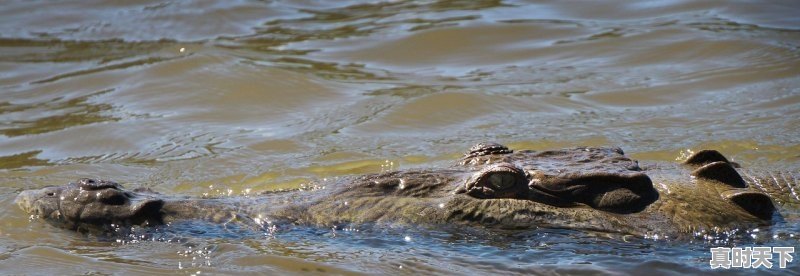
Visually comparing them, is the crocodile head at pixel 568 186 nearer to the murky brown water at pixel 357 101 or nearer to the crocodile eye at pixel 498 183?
the crocodile eye at pixel 498 183

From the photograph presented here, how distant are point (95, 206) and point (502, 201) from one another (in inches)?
76.8

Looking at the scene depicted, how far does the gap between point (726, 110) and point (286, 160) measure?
3665 millimetres

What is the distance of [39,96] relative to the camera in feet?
35.6

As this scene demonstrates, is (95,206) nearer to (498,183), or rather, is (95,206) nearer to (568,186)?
(498,183)

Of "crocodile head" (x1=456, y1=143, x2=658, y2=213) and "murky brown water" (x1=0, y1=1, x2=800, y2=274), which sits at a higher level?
"crocodile head" (x1=456, y1=143, x2=658, y2=213)

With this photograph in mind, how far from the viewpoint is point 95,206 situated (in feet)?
17.9

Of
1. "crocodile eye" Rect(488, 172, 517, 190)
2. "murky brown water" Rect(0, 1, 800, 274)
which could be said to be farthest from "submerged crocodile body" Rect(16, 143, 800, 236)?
"murky brown water" Rect(0, 1, 800, 274)

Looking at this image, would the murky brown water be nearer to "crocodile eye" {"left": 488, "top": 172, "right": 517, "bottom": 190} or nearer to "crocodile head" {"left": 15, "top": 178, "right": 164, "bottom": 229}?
"crocodile head" {"left": 15, "top": 178, "right": 164, "bottom": 229}

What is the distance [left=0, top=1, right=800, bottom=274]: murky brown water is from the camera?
546 centimetres

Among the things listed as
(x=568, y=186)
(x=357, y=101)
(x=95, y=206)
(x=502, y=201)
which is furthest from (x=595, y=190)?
(x=357, y=101)

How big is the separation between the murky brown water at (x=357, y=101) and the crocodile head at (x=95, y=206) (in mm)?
121

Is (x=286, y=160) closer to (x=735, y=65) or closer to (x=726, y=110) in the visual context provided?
(x=726, y=110)

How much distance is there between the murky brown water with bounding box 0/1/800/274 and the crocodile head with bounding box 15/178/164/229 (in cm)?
12

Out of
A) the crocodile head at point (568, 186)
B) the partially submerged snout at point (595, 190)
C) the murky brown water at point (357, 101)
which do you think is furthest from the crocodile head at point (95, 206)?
the partially submerged snout at point (595, 190)
